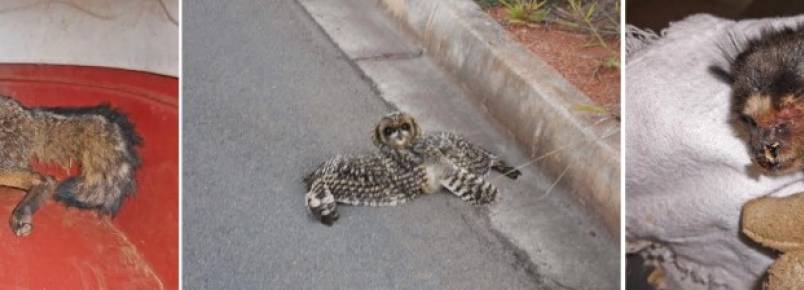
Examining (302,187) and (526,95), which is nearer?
(526,95)

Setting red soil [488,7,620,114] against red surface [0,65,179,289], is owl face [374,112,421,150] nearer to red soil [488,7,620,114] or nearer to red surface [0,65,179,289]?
red soil [488,7,620,114]

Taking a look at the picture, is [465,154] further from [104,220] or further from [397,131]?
[104,220]

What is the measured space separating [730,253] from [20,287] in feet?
5.15

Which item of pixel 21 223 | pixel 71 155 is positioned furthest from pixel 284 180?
pixel 21 223

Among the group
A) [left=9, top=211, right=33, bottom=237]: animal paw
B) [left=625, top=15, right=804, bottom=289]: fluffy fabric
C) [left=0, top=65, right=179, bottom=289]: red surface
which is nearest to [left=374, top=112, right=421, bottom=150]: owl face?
[left=625, top=15, right=804, bottom=289]: fluffy fabric

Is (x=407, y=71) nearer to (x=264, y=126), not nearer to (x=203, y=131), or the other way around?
(x=264, y=126)

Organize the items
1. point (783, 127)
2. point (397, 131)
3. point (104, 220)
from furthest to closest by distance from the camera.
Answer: point (104, 220), point (397, 131), point (783, 127)

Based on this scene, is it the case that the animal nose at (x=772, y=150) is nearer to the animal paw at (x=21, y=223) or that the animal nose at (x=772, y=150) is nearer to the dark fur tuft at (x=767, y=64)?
the dark fur tuft at (x=767, y=64)

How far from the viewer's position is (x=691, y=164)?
1377mm

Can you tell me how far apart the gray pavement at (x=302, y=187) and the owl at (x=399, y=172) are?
0.07 feet

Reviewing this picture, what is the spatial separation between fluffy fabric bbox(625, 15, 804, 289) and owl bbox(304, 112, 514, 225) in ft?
0.90

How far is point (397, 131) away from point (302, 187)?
0.23 metres

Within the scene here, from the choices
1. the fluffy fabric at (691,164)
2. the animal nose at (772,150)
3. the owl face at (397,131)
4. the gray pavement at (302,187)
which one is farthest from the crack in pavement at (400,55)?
the animal nose at (772,150)

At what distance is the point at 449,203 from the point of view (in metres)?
1.57
